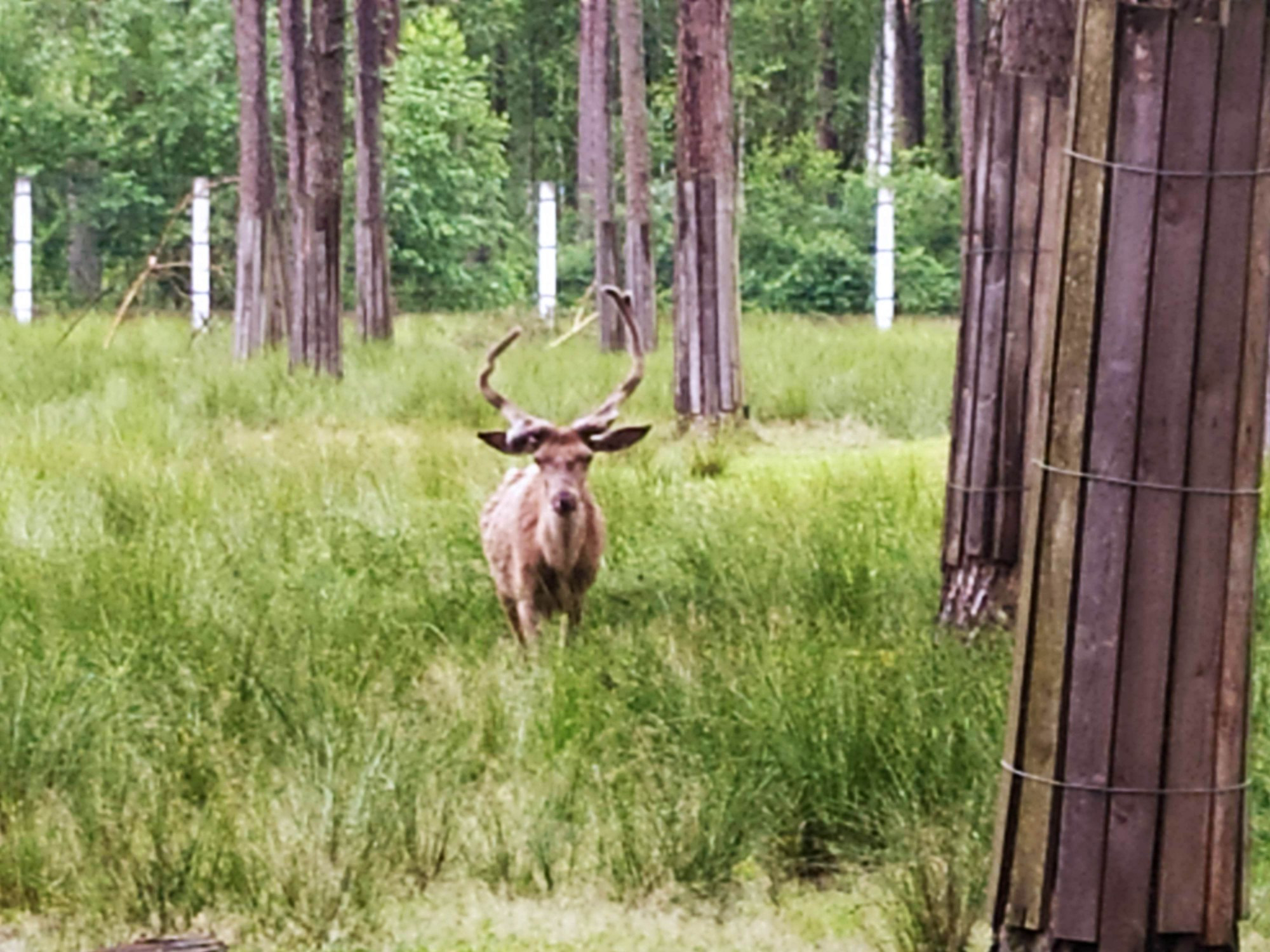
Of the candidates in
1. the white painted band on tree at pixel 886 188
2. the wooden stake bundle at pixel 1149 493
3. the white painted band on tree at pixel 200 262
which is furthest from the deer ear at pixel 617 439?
the white painted band on tree at pixel 886 188

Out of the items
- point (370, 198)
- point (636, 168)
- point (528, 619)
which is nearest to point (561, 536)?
point (528, 619)

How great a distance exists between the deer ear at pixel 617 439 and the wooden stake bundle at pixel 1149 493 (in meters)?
4.57

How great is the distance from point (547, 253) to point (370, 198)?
179 inches

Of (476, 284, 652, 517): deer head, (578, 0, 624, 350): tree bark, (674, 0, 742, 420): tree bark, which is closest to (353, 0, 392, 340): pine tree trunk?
(578, 0, 624, 350): tree bark

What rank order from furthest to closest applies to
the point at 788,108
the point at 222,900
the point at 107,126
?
1. the point at 788,108
2. the point at 107,126
3. the point at 222,900

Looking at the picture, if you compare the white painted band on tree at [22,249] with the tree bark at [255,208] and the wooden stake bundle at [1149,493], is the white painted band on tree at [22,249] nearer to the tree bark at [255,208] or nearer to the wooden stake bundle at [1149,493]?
the tree bark at [255,208]

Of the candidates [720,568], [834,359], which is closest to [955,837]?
[720,568]

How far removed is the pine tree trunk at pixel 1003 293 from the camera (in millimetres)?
7703

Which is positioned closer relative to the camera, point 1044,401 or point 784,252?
point 1044,401

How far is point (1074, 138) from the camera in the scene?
4.34 m

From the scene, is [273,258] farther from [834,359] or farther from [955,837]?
[955,837]

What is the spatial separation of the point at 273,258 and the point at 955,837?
1869 centimetres

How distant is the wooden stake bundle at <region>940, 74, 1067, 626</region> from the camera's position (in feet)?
25.3

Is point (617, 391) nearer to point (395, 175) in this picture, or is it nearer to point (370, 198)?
point (370, 198)
